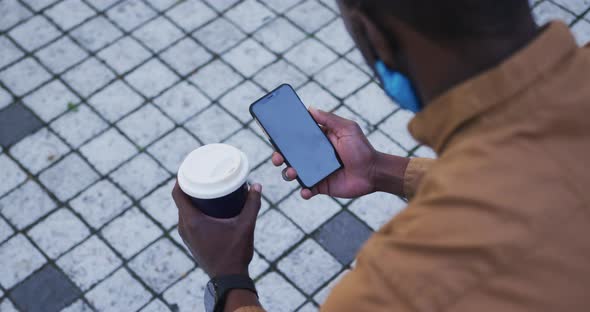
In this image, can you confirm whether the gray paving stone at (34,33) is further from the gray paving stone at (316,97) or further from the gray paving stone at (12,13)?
the gray paving stone at (316,97)

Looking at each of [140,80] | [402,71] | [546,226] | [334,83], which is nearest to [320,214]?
[334,83]

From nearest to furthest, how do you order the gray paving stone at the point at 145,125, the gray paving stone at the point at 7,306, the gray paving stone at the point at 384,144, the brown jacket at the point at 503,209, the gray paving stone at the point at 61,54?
the brown jacket at the point at 503,209, the gray paving stone at the point at 7,306, the gray paving stone at the point at 384,144, the gray paving stone at the point at 145,125, the gray paving stone at the point at 61,54

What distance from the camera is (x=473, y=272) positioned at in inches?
52.0

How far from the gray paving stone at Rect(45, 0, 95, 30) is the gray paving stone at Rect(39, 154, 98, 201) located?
1.08 meters

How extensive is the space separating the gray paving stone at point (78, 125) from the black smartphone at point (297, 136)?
170 centimetres

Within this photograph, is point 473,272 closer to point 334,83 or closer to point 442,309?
point 442,309

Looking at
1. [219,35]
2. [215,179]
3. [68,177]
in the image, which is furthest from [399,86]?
[219,35]

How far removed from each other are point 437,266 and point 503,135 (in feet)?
0.96

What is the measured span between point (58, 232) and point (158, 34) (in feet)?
4.85

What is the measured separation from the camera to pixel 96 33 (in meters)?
4.50

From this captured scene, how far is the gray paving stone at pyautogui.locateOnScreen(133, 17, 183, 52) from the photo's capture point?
4426 mm

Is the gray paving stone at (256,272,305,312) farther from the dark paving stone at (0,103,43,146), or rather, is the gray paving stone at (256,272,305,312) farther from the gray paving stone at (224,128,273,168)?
the dark paving stone at (0,103,43,146)

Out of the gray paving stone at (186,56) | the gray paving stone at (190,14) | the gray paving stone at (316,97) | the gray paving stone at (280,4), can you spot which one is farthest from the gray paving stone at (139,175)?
the gray paving stone at (280,4)

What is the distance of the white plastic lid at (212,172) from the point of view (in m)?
2.16
